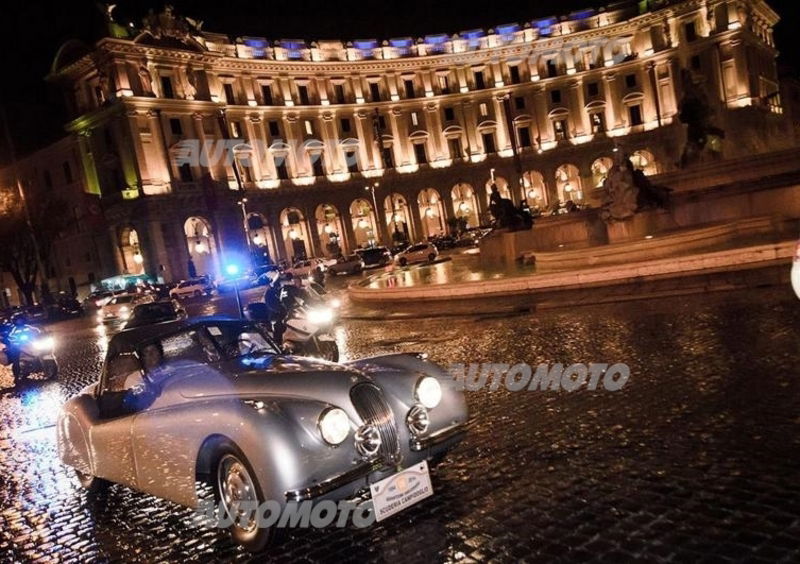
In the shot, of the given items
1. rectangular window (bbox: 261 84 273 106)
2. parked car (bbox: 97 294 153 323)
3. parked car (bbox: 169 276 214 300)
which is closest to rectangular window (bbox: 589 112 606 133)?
rectangular window (bbox: 261 84 273 106)

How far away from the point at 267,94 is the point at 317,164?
7.93m

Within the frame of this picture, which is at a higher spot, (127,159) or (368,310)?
(127,159)

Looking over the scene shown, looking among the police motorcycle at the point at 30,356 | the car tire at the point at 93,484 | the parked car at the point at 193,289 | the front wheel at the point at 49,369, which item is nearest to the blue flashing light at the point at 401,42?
the parked car at the point at 193,289

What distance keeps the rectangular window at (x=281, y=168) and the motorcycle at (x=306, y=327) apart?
52553 mm

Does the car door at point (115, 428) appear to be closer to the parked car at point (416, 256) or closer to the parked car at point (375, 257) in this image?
the parked car at point (416, 256)

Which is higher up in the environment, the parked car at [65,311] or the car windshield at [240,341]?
the car windshield at [240,341]

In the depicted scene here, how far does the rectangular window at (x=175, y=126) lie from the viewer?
54.9 metres

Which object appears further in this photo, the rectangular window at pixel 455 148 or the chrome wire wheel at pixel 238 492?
the rectangular window at pixel 455 148

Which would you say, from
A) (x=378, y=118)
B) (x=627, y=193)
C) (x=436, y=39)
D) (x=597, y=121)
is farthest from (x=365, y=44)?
(x=627, y=193)

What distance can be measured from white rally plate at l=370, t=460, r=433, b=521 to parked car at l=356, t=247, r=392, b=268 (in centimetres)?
3714

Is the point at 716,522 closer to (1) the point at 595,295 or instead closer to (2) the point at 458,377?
(2) the point at 458,377

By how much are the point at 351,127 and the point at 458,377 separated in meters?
60.2

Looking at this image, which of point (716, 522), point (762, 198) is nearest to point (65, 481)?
point (716, 522)

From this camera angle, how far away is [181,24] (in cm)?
5709
